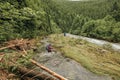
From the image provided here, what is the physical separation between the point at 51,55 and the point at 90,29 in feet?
182

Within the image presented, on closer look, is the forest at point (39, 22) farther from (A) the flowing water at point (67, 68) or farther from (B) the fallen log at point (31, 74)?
(B) the fallen log at point (31, 74)

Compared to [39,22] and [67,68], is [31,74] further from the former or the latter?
[39,22]

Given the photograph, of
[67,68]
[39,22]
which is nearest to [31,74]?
[67,68]

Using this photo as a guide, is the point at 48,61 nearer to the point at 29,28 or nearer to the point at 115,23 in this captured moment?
the point at 29,28

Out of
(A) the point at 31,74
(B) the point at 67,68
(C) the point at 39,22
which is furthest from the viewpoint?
(C) the point at 39,22

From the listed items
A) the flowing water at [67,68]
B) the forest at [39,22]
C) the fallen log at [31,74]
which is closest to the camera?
the fallen log at [31,74]

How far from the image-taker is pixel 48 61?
15953mm

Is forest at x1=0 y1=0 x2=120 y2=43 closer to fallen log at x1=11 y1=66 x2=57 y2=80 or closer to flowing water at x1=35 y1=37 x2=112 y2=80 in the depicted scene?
flowing water at x1=35 y1=37 x2=112 y2=80

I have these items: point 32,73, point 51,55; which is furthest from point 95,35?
point 32,73

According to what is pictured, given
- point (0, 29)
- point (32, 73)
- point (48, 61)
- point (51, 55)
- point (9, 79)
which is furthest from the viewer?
point (51, 55)

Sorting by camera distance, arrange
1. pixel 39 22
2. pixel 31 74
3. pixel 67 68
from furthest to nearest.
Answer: pixel 39 22 < pixel 67 68 < pixel 31 74

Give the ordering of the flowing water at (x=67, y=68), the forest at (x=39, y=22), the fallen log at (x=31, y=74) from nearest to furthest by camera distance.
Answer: the fallen log at (x=31, y=74) → the flowing water at (x=67, y=68) → the forest at (x=39, y=22)

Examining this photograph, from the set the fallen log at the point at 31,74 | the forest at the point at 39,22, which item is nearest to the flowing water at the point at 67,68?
the fallen log at the point at 31,74

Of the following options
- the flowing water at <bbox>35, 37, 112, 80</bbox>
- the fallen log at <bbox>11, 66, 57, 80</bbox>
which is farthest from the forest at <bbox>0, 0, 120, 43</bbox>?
the fallen log at <bbox>11, 66, 57, 80</bbox>
